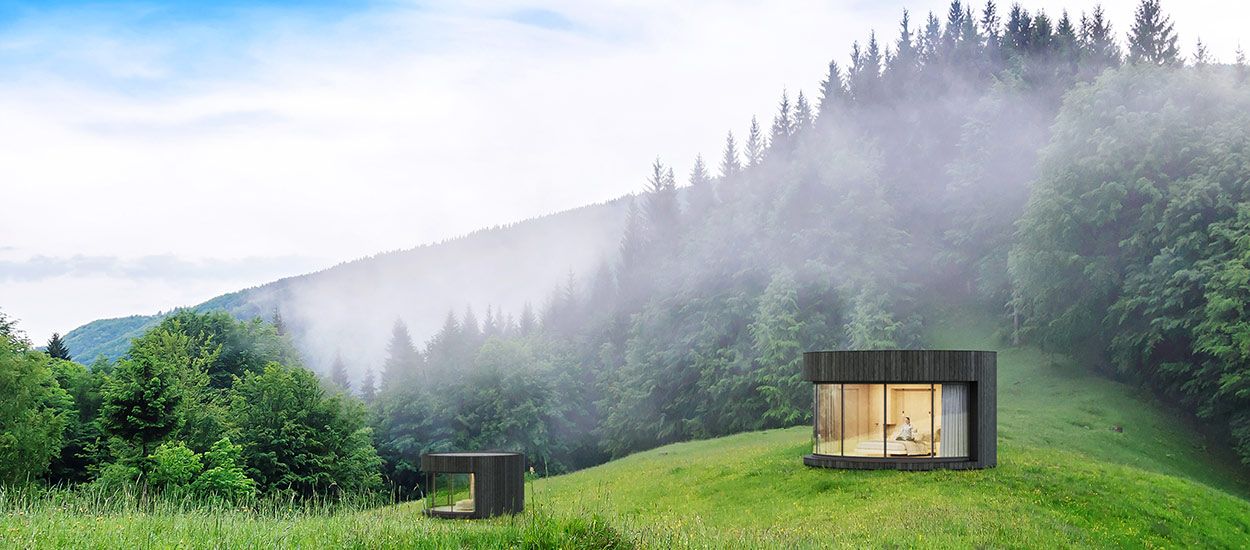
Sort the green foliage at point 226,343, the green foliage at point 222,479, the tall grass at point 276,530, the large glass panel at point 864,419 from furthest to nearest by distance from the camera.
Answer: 1. the green foliage at point 226,343
2. the green foliage at point 222,479
3. the large glass panel at point 864,419
4. the tall grass at point 276,530

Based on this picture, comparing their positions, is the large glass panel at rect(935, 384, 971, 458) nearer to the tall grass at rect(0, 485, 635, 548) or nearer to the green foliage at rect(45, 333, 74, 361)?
the tall grass at rect(0, 485, 635, 548)

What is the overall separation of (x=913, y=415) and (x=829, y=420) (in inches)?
91.8

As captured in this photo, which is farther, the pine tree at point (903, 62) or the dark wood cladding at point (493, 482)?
the pine tree at point (903, 62)

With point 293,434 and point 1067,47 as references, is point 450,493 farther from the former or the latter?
point 1067,47

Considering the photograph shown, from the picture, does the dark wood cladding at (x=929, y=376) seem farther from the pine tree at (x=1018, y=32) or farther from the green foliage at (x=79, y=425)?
the pine tree at (x=1018, y=32)

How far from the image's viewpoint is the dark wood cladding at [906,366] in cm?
2759

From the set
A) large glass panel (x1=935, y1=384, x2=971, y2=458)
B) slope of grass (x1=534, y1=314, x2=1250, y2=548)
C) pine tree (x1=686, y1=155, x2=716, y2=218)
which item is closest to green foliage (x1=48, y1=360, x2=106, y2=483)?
slope of grass (x1=534, y1=314, x2=1250, y2=548)

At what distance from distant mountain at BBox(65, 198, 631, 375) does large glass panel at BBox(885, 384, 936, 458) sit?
452 feet

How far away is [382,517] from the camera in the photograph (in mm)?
11898

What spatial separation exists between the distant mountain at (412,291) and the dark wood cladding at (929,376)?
138 meters

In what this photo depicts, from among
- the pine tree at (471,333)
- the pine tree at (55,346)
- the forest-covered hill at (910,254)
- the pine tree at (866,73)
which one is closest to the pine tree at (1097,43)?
the forest-covered hill at (910,254)

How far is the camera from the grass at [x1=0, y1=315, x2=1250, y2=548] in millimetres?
11344

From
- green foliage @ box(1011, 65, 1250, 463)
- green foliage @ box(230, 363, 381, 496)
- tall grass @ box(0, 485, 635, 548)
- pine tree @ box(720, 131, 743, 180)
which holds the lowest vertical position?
green foliage @ box(230, 363, 381, 496)

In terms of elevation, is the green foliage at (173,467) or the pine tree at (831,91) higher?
the pine tree at (831,91)
